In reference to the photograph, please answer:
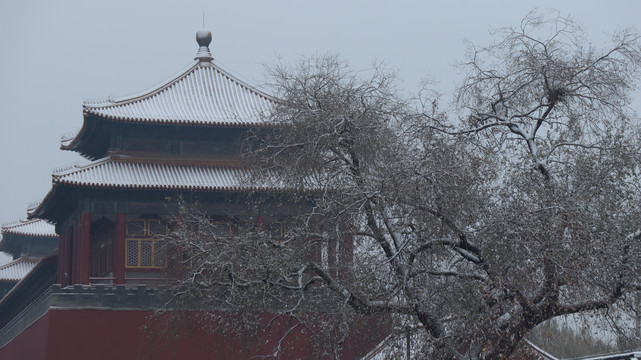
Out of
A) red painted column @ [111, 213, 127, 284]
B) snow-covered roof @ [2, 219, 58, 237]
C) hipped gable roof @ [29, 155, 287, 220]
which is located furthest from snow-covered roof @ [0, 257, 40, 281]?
red painted column @ [111, 213, 127, 284]

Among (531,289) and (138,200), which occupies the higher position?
(138,200)

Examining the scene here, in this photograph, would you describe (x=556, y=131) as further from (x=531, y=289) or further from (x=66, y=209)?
(x=66, y=209)

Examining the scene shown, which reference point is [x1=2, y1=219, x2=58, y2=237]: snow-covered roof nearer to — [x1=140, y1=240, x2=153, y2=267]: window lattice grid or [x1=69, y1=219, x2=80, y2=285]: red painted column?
[x1=69, y1=219, x2=80, y2=285]: red painted column

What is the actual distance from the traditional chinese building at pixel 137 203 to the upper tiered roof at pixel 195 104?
0.03m

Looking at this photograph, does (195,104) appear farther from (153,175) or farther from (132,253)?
(132,253)

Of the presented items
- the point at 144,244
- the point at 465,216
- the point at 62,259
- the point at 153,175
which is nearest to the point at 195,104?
the point at 153,175

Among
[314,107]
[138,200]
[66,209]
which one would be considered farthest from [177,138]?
[314,107]

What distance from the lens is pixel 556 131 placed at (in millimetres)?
12062

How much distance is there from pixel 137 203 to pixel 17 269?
52.9 feet

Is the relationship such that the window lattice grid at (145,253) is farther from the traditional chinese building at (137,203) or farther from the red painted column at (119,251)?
the red painted column at (119,251)

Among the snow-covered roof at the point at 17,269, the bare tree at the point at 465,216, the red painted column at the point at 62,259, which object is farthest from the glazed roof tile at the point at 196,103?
the snow-covered roof at the point at 17,269

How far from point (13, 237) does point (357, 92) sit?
2644cm

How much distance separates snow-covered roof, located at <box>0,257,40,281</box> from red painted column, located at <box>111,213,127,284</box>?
49.8 ft

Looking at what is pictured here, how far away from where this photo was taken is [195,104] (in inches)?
950
